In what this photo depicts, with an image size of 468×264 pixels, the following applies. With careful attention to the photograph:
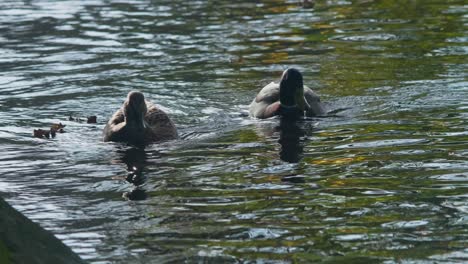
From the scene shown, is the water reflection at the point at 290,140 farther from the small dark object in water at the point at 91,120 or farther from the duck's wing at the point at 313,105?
the small dark object in water at the point at 91,120

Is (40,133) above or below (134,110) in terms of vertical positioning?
below

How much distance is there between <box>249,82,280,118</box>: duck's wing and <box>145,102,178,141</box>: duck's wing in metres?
1.64

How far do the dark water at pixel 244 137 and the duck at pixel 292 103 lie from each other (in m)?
0.32

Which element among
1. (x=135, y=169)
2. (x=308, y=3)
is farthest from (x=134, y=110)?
(x=308, y=3)

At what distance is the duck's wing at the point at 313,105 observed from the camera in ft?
54.6

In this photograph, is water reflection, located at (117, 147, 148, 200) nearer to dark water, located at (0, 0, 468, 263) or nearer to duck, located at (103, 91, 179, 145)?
dark water, located at (0, 0, 468, 263)

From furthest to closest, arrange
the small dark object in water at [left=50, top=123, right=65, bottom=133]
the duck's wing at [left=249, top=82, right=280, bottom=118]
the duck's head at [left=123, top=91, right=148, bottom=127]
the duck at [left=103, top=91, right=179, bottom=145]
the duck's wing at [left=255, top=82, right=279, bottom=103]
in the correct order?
the duck's wing at [left=255, top=82, right=279, bottom=103]
the duck's wing at [left=249, top=82, right=280, bottom=118]
the small dark object in water at [left=50, top=123, right=65, bottom=133]
the duck's head at [left=123, top=91, right=148, bottom=127]
the duck at [left=103, top=91, right=179, bottom=145]

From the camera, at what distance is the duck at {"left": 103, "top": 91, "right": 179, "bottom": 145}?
15047 mm

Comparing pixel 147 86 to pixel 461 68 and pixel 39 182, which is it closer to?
pixel 461 68

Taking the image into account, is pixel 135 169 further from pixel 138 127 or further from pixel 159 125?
pixel 159 125

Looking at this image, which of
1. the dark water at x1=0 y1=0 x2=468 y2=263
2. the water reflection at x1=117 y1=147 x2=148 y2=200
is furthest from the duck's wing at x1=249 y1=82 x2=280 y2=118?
the water reflection at x1=117 y1=147 x2=148 y2=200

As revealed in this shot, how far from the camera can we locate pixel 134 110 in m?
15.1

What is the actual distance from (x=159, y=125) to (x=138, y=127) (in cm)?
30

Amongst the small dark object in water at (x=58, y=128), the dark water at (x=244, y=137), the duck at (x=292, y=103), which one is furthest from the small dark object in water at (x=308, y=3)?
the small dark object in water at (x=58, y=128)
